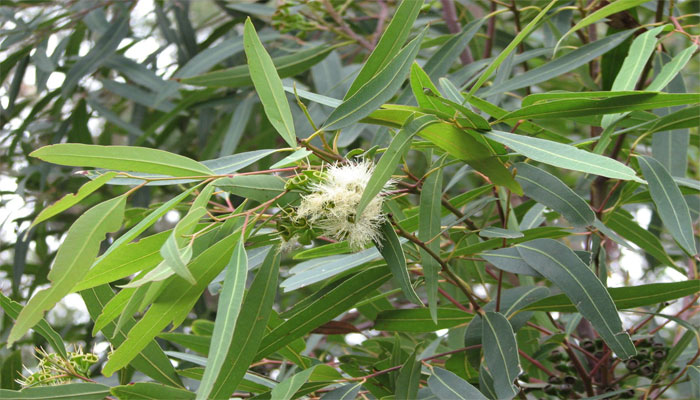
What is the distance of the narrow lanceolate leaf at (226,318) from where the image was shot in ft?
1.71

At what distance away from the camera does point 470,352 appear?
0.89 m

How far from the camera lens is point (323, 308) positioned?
0.79 meters

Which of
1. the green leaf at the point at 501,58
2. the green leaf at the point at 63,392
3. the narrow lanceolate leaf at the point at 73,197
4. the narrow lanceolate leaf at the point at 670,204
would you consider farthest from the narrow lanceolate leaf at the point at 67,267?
the narrow lanceolate leaf at the point at 670,204

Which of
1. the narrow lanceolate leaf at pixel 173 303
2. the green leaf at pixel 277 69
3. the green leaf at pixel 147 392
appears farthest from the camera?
the green leaf at pixel 277 69

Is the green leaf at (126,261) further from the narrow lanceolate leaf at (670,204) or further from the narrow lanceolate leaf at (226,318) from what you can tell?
the narrow lanceolate leaf at (670,204)

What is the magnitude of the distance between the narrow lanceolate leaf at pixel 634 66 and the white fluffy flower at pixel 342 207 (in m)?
0.32

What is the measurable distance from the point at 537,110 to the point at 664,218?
0.24 m

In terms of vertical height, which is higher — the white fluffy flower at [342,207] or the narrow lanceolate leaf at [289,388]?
the white fluffy flower at [342,207]

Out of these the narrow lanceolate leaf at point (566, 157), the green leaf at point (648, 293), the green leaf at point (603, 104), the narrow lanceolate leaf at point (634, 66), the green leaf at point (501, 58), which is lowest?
the green leaf at point (648, 293)

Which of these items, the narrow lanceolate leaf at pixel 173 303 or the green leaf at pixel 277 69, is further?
the green leaf at pixel 277 69

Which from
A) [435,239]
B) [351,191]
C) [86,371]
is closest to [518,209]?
[435,239]

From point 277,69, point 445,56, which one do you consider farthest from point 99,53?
point 445,56

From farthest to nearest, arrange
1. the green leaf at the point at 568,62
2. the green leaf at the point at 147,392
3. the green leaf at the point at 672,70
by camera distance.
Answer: the green leaf at the point at 568,62 < the green leaf at the point at 672,70 < the green leaf at the point at 147,392

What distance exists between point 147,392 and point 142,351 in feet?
0.24
